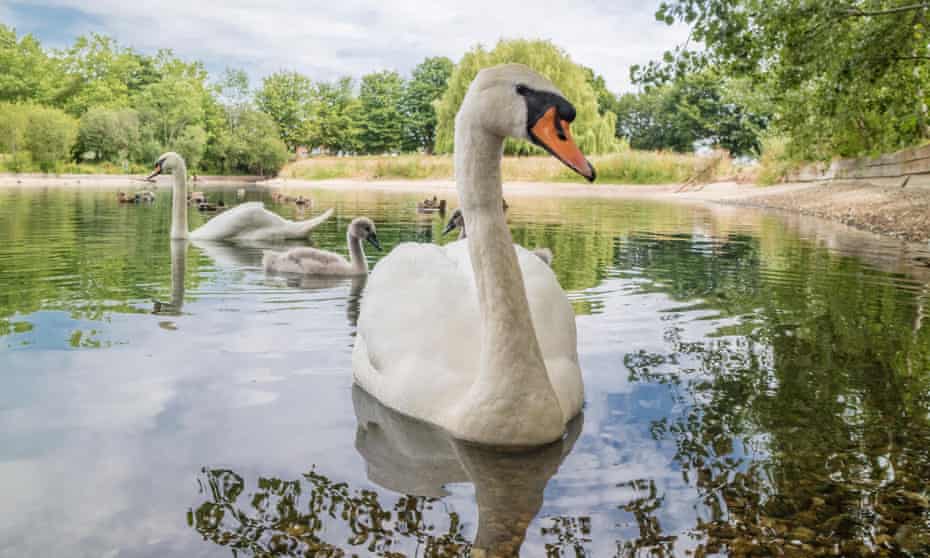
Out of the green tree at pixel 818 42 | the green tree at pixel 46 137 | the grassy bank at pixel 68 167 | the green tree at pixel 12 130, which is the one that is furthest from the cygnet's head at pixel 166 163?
the green tree at pixel 46 137

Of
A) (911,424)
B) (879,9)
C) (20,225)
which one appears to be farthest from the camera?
(20,225)

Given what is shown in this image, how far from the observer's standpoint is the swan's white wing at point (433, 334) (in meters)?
3.64

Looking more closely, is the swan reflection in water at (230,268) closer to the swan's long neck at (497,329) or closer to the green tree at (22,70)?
the swan's long neck at (497,329)

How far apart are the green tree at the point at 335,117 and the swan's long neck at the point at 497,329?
8476 cm

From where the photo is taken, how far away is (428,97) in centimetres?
8675

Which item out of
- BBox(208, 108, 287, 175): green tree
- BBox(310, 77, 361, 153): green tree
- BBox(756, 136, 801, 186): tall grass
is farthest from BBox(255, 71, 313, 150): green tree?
BBox(756, 136, 801, 186): tall grass

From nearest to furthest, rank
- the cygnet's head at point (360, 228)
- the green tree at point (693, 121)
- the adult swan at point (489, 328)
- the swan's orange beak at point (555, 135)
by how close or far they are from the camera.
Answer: the swan's orange beak at point (555, 135) → the adult swan at point (489, 328) → the cygnet's head at point (360, 228) → the green tree at point (693, 121)

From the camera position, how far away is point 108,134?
6106 cm

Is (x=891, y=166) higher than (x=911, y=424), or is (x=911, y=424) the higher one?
(x=891, y=166)

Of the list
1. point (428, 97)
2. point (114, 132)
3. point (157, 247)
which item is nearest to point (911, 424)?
point (157, 247)

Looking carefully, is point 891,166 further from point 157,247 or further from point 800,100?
point 157,247

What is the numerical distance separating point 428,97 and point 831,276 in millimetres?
80804

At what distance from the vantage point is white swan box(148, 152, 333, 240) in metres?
12.1

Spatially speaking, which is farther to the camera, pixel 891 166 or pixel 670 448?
pixel 891 166
